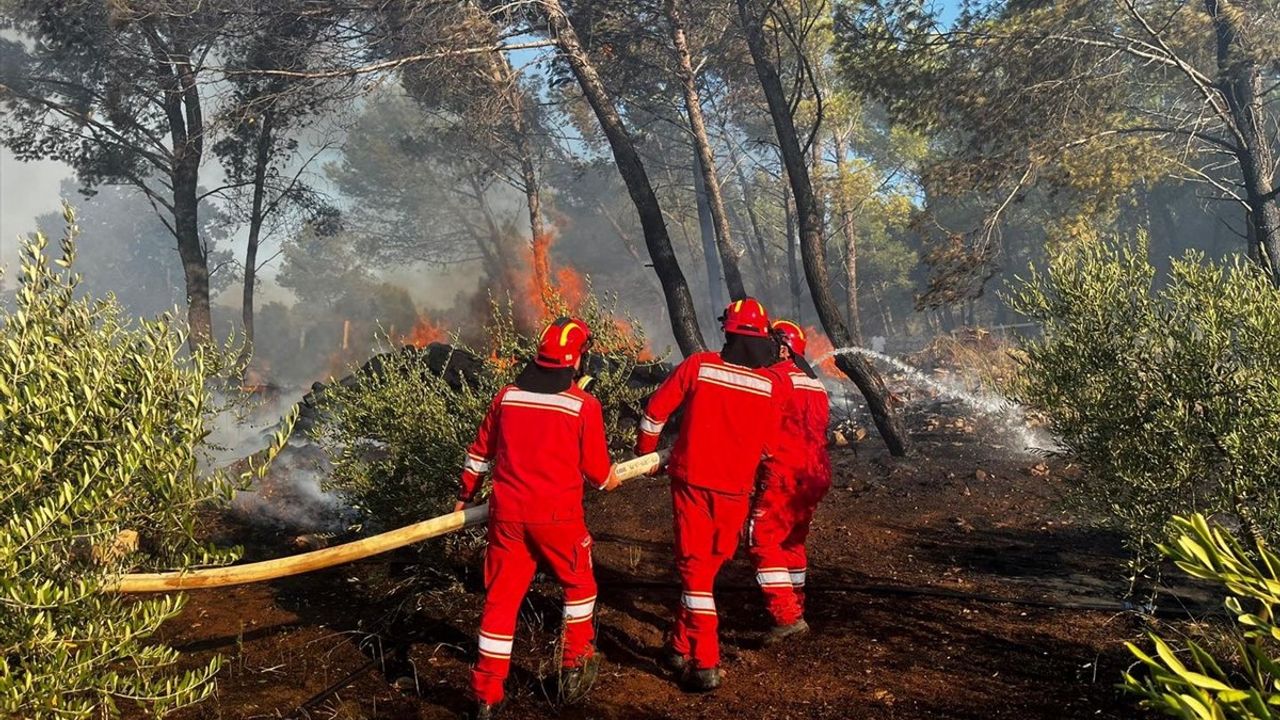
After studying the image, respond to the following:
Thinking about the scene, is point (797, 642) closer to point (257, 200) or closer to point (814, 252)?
point (814, 252)

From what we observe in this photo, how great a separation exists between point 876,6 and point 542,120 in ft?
80.4

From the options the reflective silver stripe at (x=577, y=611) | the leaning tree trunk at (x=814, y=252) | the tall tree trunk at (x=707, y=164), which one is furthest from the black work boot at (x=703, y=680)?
the tall tree trunk at (x=707, y=164)

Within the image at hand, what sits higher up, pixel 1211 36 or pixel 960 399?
pixel 1211 36

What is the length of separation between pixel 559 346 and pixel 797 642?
2283mm

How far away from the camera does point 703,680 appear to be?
4.29 metres

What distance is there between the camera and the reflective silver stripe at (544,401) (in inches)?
176

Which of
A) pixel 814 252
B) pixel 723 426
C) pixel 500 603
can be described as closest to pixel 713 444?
pixel 723 426

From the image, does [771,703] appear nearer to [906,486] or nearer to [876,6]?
[906,486]

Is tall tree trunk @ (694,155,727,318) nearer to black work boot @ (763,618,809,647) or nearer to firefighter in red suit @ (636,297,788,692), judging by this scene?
firefighter in red suit @ (636,297,788,692)

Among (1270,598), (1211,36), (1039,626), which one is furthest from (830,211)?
(1270,598)

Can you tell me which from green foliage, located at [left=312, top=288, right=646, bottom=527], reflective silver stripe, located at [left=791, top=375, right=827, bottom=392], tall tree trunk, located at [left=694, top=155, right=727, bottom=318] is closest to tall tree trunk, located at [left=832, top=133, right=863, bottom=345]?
tall tree trunk, located at [left=694, top=155, right=727, bottom=318]

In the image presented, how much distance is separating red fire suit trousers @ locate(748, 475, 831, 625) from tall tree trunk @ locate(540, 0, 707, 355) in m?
5.14

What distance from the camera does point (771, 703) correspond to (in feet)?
13.5

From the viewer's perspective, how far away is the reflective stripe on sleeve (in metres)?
4.11
